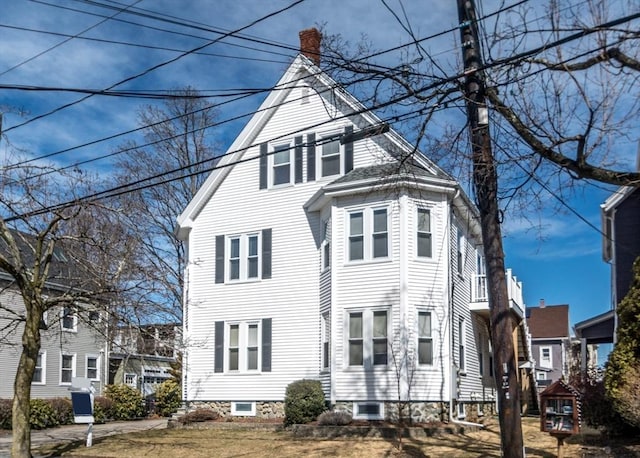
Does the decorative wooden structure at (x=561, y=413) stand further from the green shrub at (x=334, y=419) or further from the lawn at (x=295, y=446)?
the green shrub at (x=334, y=419)

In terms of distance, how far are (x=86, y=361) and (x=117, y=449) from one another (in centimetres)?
1923

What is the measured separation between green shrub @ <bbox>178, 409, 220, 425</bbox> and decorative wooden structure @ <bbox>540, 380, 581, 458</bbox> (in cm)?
1334

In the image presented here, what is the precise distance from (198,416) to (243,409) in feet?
5.06

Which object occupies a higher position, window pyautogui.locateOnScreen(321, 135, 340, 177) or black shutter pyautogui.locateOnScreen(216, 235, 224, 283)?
window pyautogui.locateOnScreen(321, 135, 340, 177)

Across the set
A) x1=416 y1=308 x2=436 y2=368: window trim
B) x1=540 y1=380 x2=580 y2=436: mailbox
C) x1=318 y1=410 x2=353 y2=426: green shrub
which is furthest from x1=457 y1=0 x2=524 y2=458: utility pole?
A: x1=416 y1=308 x2=436 y2=368: window trim

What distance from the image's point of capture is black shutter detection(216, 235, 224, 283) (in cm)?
2630

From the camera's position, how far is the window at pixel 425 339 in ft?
71.6

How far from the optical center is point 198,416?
24375 millimetres

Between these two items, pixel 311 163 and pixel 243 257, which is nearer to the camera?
pixel 311 163

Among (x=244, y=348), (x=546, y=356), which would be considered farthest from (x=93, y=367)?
(x=546, y=356)

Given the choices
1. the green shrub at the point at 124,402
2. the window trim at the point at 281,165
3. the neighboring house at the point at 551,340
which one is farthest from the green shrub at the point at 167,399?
the neighboring house at the point at 551,340

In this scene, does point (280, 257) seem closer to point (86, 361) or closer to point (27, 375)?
point (27, 375)

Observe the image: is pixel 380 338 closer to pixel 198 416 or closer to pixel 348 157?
pixel 348 157

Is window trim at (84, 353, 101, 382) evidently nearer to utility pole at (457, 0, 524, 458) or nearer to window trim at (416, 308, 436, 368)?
window trim at (416, 308, 436, 368)
